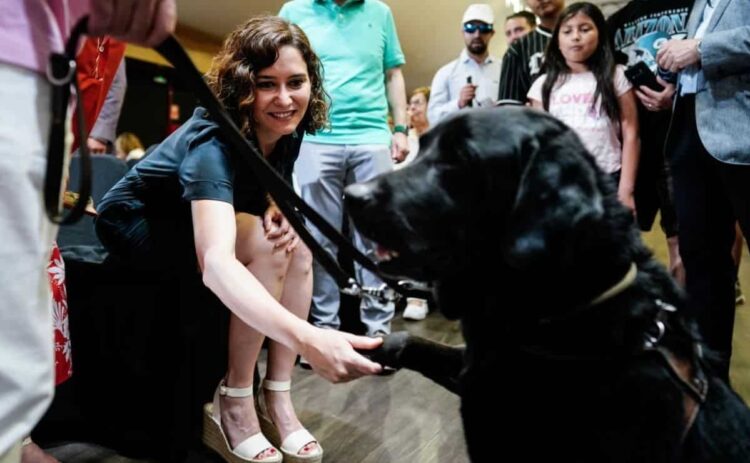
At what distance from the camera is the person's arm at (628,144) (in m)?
2.14

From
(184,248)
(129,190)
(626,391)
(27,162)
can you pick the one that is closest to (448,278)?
(626,391)

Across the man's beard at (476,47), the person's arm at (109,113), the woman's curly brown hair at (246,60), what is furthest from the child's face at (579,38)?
the person's arm at (109,113)

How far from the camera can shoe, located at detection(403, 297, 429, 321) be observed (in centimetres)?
284

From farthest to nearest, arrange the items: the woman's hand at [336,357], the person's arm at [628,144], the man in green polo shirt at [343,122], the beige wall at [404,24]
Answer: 1. the beige wall at [404,24]
2. the man in green polo shirt at [343,122]
3. the person's arm at [628,144]
4. the woman's hand at [336,357]

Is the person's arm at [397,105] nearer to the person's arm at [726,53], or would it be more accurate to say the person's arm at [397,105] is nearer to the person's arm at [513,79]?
the person's arm at [513,79]

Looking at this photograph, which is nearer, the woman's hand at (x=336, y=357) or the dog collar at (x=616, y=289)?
the dog collar at (x=616, y=289)

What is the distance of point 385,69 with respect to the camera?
2658 millimetres

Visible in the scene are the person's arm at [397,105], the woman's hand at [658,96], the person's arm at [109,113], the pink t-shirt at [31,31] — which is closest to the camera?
the pink t-shirt at [31,31]

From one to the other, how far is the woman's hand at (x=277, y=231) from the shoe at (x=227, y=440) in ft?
1.23

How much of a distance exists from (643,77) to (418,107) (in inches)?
101

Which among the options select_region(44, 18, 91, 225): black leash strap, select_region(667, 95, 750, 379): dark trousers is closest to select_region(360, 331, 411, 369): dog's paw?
select_region(44, 18, 91, 225): black leash strap

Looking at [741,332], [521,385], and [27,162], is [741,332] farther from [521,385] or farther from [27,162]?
[27,162]

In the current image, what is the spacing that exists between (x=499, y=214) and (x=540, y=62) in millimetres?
1846

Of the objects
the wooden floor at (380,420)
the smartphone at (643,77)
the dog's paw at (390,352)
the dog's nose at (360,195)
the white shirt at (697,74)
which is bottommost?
the wooden floor at (380,420)
